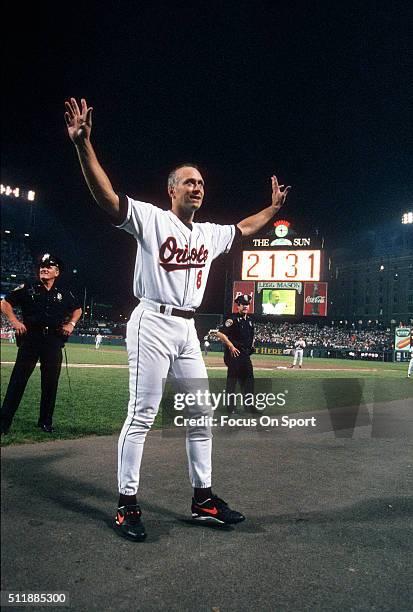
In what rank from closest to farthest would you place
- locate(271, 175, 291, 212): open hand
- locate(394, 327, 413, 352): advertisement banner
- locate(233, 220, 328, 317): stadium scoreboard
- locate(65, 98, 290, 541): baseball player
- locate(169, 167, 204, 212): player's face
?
locate(65, 98, 290, 541): baseball player, locate(169, 167, 204, 212): player's face, locate(271, 175, 291, 212): open hand, locate(394, 327, 413, 352): advertisement banner, locate(233, 220, 328, 317): stadium scoreboard

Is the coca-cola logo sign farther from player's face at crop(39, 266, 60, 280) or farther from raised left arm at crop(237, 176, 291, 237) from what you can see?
raised left arm at crop(237, 176, 291, 237)

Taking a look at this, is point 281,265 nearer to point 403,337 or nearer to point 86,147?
point 403,337

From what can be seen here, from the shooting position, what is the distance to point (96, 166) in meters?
2.58

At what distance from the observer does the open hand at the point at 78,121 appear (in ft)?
8.43

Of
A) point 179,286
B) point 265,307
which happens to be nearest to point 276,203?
point 179,286

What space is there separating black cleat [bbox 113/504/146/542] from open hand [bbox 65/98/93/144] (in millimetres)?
2106

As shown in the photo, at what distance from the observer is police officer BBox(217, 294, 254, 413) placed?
8.48m

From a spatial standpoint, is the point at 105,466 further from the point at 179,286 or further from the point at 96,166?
the point at 96,166

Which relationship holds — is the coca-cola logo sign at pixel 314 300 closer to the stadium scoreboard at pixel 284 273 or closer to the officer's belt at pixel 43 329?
the stadium scoreboard at pixel 284 273

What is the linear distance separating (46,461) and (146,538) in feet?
6.27

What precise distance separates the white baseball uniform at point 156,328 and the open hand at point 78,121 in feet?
1.44

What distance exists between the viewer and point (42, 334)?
5.76 m

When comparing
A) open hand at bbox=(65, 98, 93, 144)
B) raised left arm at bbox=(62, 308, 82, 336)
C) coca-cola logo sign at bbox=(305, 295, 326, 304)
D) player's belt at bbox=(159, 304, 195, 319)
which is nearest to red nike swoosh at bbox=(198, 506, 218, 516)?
player's belt at bbox=(159, 304, 195, 319)

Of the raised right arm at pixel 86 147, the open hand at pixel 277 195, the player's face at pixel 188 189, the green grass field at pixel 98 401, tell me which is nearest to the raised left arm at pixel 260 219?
the open hand at pixel 277 195
